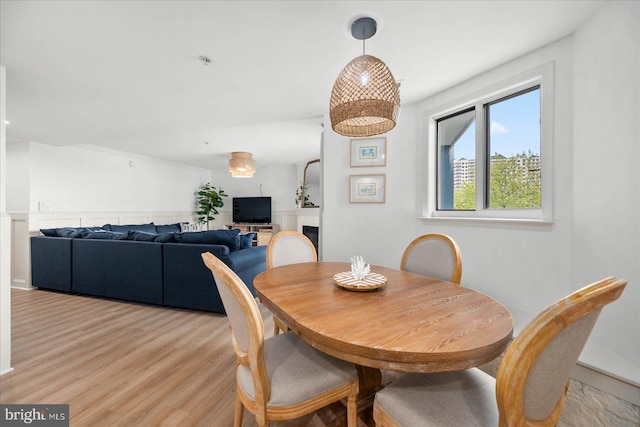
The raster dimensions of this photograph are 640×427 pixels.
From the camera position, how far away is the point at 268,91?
2.55 metres

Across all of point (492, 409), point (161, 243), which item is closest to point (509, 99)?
point (492, 409)

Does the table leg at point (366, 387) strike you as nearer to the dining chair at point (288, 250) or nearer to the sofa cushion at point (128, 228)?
the dining chair at point (288, 250)

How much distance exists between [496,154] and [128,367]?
336cm

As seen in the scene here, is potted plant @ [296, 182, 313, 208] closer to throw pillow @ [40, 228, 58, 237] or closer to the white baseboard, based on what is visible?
throw pillow @ [40, 228, 58, 237]

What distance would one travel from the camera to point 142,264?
321 centimetres

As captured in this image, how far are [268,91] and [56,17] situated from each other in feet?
4.61

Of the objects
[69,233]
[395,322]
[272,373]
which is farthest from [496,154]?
[69,233]

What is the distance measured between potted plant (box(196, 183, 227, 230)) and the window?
5782 millimetres

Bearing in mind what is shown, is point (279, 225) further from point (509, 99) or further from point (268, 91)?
point (509, 99)

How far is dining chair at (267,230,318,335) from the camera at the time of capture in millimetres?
2223

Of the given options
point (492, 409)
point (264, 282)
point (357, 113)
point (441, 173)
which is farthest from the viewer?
point (441, 173)

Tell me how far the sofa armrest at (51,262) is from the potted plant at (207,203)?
11.4 ft

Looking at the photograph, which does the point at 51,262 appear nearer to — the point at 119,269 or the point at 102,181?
the point at 119,269

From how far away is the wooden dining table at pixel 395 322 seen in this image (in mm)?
817
